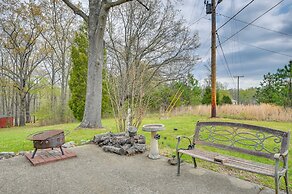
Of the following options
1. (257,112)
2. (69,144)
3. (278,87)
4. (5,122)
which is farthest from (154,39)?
(5,122)

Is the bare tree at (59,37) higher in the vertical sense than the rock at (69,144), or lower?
higher

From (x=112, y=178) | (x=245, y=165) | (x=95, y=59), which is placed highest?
(x=95, y=59)

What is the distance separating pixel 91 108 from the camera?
6914mm

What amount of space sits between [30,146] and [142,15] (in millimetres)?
12477

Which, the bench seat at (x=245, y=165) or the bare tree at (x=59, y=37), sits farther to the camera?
the bare tree at (x=59, y=37)

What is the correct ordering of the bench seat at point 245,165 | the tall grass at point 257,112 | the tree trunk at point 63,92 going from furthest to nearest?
1. the tree trunk at point 63,92
2. the tall grass at point 257,112
3. the bench seat at point 245,165

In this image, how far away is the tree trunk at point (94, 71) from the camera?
6.89m

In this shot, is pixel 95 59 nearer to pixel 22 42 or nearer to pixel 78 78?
pixel 78 78

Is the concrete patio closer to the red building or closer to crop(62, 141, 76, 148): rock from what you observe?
crop(62, 141, 76, 148): rock

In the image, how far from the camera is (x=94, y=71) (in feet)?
22.8

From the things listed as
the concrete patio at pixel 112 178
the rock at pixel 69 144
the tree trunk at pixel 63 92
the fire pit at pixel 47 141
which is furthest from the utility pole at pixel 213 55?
the tree trunk at pixel 63 92

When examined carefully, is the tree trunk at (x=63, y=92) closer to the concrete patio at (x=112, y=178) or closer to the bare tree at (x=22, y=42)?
the bare tree at (x=22, y=42)

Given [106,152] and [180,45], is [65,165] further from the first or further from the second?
[180,45]

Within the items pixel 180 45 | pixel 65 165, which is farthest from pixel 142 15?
pixel 65 165
